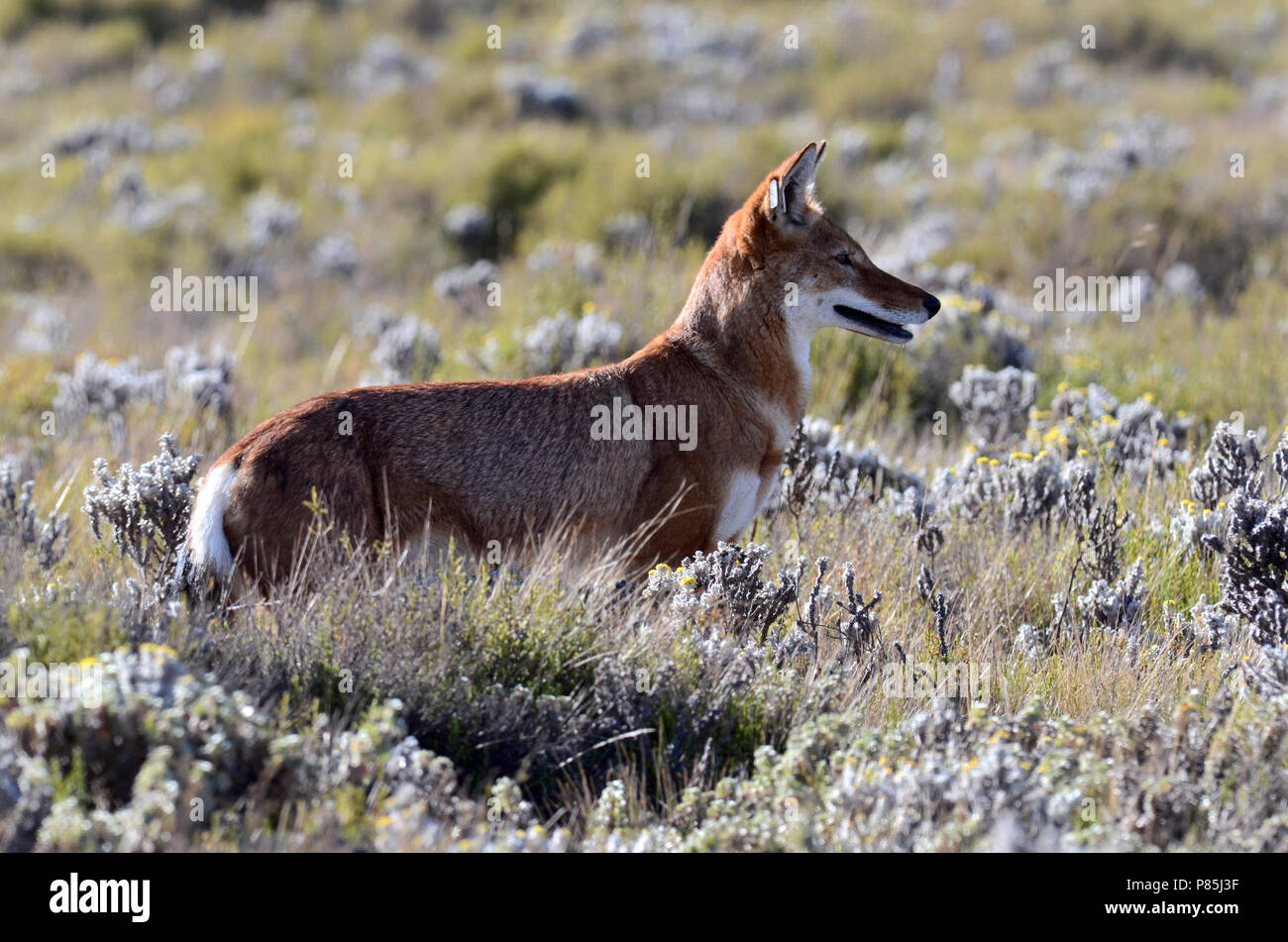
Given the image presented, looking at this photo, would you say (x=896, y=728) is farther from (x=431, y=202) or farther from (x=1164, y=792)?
(x=431, y=202)

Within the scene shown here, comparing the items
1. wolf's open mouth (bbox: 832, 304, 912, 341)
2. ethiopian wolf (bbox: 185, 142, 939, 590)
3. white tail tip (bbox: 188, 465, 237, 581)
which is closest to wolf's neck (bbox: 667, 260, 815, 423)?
ethiopian wolf (bbox: 185, 142, 939, 590)

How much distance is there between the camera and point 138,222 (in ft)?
50.1

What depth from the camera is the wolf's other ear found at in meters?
5.81

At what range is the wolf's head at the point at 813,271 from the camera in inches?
230

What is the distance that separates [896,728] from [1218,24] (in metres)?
23.0

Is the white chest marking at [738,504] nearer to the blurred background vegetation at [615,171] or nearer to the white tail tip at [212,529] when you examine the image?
the white tail tip at [212,529]

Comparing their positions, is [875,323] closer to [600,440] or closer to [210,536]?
[600,440]

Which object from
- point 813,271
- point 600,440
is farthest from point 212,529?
point 813,271

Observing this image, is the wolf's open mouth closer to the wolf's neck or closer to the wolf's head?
the wolf's head

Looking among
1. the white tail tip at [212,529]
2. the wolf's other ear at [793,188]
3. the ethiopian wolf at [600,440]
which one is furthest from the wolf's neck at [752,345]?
the white tail tip at [212,529]

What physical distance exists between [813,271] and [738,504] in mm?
1116

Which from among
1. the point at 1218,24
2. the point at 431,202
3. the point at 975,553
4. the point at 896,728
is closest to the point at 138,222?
the point at 431,202

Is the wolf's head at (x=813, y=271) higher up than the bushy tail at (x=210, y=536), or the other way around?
the wolf's head at (x=813, y=271)

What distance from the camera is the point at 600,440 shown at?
5.60 m
